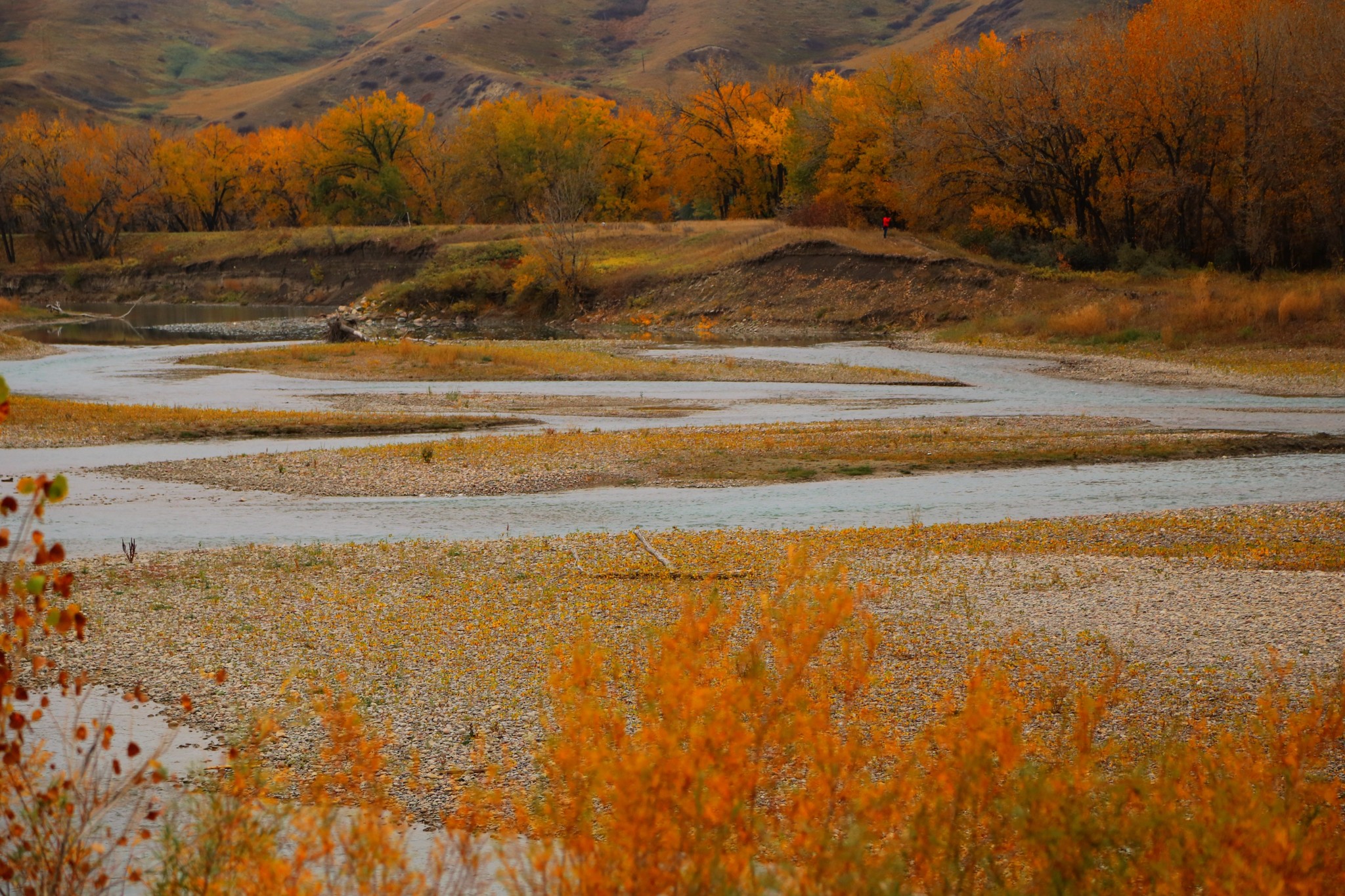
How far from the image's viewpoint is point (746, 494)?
73.9 feet

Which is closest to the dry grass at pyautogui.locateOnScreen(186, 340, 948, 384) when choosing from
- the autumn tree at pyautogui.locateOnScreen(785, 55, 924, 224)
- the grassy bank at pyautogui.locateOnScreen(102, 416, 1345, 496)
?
the grassy bank at pyautogui.locateOnScreen(102, 416, 1345, 496)

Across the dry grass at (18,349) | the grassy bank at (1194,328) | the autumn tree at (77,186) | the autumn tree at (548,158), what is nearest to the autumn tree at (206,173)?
the autumn tree at (77,186)

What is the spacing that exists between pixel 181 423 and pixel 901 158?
172 feet

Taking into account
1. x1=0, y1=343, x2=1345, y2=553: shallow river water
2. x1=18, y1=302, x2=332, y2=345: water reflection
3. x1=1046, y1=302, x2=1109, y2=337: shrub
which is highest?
x1=18, y1=302, x2=332, y2=345: water reflection

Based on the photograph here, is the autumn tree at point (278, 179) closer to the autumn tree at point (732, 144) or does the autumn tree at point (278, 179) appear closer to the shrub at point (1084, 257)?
the autumn tree at point (732, 144)

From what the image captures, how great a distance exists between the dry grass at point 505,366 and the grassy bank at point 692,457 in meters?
13.6

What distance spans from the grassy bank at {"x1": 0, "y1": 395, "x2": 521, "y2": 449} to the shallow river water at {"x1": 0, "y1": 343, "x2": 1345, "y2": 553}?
1.05 meters

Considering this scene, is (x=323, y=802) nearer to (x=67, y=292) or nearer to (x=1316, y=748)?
(x=1316, y=748)

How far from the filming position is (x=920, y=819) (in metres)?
5.45

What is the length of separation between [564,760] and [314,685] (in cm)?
595

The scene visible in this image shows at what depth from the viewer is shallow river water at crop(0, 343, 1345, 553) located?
1956cm

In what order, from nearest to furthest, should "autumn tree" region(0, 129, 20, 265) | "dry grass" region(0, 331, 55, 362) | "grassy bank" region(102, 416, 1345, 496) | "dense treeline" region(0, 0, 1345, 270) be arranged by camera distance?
"grassy bank" region(102, 416, 1345, 496), "dry grass" region(0, 331, 55, 362), "dense treeline" region(0, 0, 1345, 270), "autumn tree" region(0, 129, 20, 265)

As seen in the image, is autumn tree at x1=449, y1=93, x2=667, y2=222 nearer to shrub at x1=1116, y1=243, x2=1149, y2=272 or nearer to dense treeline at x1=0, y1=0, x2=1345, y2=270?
dense treeline at x1=0, y1=0, x2=1345, y2=270

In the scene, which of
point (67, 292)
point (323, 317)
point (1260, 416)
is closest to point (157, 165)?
point (67, 292)
